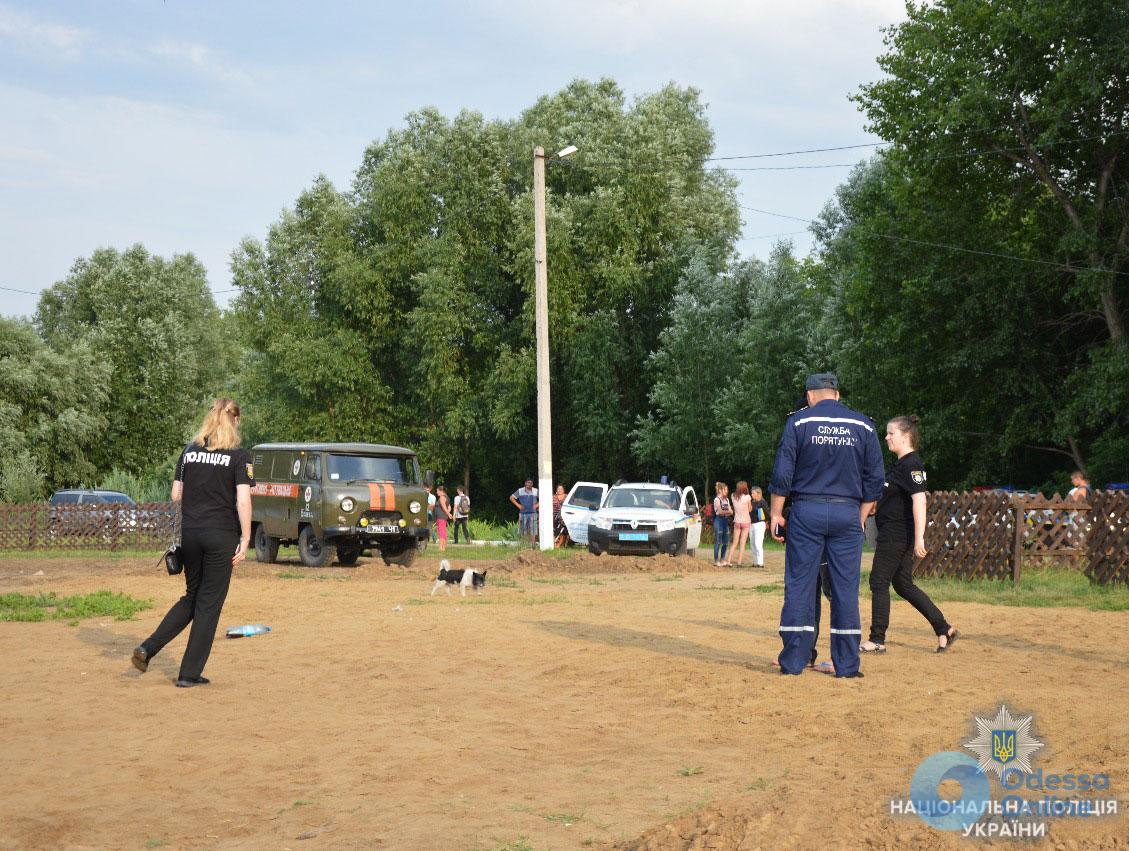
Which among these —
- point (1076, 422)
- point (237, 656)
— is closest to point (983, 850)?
point (237, 656)

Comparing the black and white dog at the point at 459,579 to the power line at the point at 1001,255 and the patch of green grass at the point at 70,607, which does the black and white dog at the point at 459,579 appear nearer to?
the patch of green grass at the point at 70,607

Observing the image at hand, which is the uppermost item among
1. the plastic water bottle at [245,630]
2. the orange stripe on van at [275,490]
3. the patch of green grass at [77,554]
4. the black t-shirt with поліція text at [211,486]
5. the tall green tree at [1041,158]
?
the tall green tree at [1041,158]

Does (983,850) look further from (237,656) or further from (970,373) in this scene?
(970,373)

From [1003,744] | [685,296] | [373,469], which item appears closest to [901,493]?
[1003,744]

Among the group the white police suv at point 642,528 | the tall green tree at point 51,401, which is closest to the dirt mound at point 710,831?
the white police suv at point 642,528

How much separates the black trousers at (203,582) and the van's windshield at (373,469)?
15.2 meters

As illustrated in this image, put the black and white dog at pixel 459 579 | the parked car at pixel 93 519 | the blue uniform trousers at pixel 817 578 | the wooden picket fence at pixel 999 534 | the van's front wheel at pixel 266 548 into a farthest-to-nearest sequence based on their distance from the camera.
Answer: the parked car at pixel 93 519, the van's front wheel at pixel 266 548, the wooden picket fence at pixel 999 534, the black and white dog at pixel 459 579, the blue uniform trousers at pixel 817 578

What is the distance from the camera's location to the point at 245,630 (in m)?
12.4

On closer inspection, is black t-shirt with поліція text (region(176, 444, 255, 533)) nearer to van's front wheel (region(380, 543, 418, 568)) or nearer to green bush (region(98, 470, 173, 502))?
van's front wheel (region(380, 543, 418, 568))

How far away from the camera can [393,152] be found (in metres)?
51.6

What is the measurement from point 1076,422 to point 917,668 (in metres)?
26.5

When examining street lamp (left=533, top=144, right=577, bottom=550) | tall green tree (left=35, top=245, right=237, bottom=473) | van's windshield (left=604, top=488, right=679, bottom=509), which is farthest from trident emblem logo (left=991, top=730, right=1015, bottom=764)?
tall green tree (left=35, top=245, right=237, bottom=473)

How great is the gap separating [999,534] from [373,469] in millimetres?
12035

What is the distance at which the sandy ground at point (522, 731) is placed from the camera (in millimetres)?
5207
